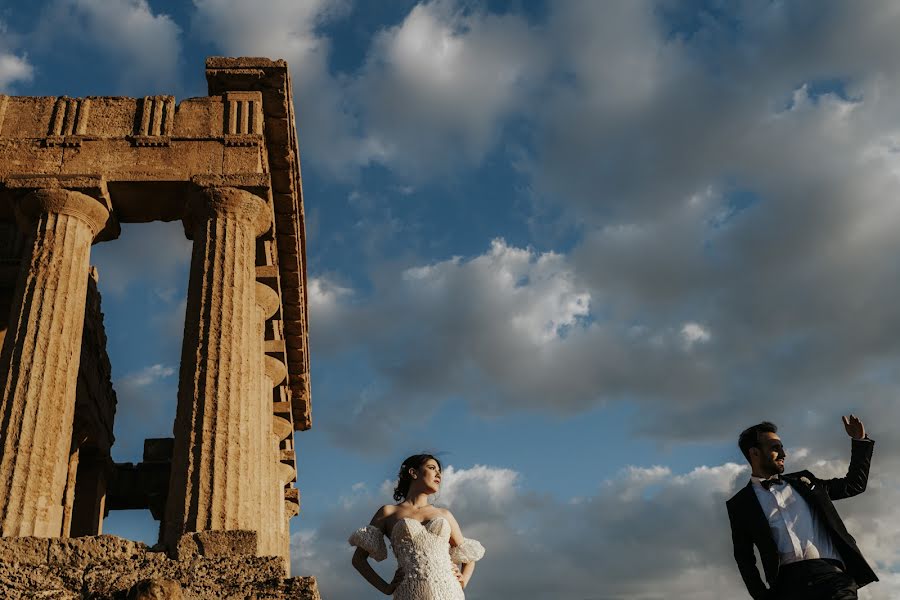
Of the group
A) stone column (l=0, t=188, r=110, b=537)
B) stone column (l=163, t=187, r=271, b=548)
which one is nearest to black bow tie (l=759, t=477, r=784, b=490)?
stone column (l=163, t=187, r=271, b=548)

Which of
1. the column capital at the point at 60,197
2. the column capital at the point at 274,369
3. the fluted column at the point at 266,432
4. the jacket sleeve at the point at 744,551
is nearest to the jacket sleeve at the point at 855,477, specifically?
the jacket sleeve at the point at 744,551

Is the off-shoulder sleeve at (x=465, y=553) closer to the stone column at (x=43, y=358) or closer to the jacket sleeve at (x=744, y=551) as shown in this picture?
the jacket sleeve at (x=744, y=551)

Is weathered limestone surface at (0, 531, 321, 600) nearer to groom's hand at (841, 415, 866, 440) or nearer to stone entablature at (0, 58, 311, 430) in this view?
groom's hand at (841, 415, 866, 440)

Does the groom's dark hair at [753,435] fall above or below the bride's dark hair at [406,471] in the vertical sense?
below

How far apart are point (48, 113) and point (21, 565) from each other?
36.9ft

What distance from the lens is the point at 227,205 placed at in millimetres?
17312

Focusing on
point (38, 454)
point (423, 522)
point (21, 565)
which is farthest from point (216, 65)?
point (423, 522)

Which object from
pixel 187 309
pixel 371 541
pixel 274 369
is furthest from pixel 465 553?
pixel 274 369

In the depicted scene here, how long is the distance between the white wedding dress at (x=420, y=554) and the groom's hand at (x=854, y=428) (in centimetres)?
345

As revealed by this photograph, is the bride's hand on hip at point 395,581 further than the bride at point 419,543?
Yes

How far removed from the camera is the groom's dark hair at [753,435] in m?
7.21

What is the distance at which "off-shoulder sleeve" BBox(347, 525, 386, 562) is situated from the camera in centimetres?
763

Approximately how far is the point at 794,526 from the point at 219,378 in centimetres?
1065

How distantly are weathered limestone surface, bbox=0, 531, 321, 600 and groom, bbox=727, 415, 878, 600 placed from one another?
5.67 m
